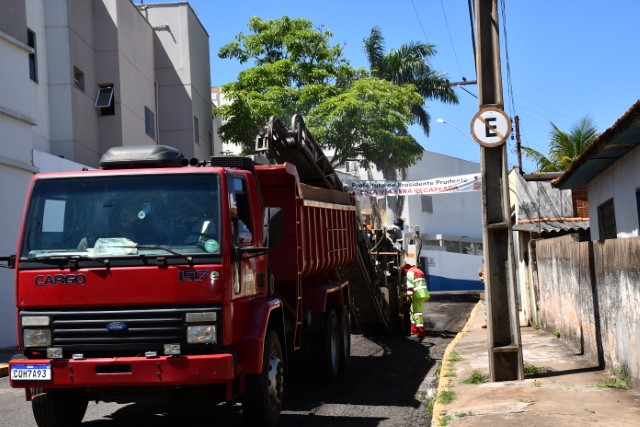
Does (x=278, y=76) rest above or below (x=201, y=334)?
above

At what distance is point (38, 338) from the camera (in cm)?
732

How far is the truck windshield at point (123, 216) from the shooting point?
7.40 metres

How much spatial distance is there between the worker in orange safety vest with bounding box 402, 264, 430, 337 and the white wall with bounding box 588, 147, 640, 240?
12.4ft

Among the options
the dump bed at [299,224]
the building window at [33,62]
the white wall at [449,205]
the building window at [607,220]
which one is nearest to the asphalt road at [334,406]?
the dump bed at [299,224]

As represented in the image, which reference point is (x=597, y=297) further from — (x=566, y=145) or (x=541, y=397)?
(x=566, y=145)

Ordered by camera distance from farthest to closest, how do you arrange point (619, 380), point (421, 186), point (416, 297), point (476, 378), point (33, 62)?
point (421, 186) → point (33, 62) → point (416, 297) → point (476, 378) → point (619, 380)

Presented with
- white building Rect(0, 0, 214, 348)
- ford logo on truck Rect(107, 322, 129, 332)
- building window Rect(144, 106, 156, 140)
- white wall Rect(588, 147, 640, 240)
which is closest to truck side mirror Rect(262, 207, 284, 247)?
ford logo on truck Rect(107, 322, 129, 332)

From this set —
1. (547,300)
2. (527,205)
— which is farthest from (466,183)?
(547,300)

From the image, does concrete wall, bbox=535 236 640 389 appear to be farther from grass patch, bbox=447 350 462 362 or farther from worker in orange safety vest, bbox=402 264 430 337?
worker in orange safety vest, bbox=402 264 430 337

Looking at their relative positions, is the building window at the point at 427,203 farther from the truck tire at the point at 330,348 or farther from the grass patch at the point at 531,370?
the grass patch at the point at 531,370

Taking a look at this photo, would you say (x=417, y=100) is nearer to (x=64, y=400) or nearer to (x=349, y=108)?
(x=349, y=108)

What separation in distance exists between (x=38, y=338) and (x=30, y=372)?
292mm

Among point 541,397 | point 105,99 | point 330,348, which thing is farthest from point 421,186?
point 541,397

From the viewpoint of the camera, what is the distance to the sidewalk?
7.65 meters
